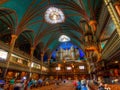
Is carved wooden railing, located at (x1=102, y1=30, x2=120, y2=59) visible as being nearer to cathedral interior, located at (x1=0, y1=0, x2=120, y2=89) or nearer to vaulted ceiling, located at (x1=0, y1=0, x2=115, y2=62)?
cathedral interior, located at (x1=0, y1=0, x2=120, y2=89)

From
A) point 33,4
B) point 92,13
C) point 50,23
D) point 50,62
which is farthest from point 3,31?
point 50,62

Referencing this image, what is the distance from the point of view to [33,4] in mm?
17500

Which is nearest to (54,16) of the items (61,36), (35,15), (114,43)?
(35,15)

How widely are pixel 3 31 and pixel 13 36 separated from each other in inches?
152

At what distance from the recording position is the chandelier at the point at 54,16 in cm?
2264

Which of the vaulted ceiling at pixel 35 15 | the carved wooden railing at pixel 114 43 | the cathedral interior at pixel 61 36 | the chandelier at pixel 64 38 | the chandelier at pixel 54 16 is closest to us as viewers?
the carved wooden railing at pixel 114 43

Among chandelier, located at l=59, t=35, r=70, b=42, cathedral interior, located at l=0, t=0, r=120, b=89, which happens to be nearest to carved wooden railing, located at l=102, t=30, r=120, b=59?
cathedral interior, located at l=0, t=0, r=120, b=89

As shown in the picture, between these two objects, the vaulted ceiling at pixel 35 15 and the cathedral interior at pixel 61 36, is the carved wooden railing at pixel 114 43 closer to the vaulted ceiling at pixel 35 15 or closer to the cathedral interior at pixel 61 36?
the cathedral interior at pixel 61 36

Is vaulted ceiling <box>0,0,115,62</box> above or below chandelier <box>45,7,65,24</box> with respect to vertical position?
below

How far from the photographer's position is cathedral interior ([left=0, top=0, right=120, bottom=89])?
34.2 feet

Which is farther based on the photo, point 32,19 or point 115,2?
point 32,19

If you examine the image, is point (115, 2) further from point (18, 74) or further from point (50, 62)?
point (50, 62)

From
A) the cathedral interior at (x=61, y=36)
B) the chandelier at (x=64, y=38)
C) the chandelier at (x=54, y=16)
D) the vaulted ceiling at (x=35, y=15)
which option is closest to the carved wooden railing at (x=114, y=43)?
the cathedral interior at (x=61, y=36)

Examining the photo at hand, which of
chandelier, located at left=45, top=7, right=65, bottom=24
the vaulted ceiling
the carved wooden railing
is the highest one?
chandelier, located at left=45, top=7, right=65, bottom=24
